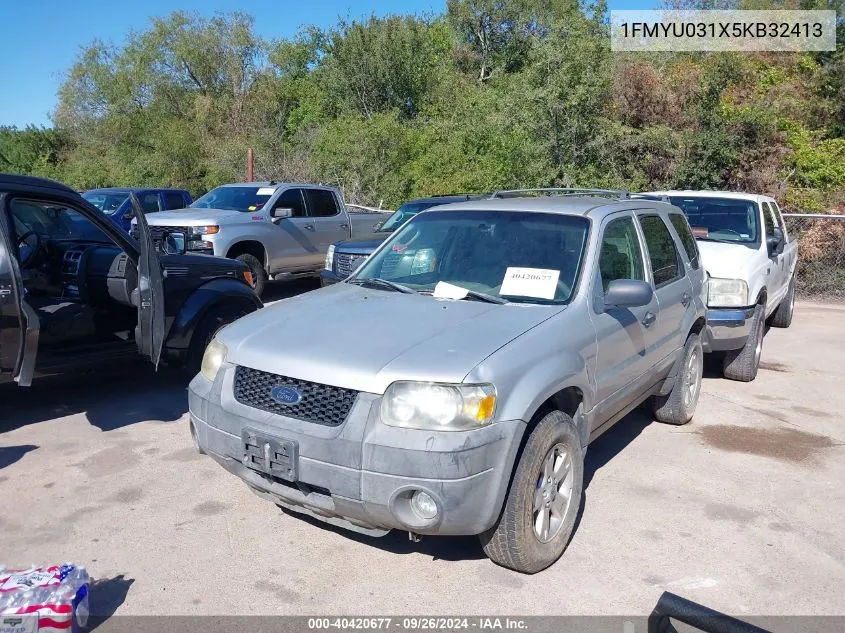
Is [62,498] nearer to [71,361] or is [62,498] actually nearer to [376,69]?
[71,361]

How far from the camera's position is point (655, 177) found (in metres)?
17.7

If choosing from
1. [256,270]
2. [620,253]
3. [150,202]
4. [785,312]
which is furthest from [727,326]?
[150,202]

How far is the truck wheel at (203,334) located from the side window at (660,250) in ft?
12.2

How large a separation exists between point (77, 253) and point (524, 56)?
32.2 meters

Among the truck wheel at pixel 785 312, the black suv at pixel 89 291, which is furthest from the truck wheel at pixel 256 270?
the truck wheel at pixel 785 312

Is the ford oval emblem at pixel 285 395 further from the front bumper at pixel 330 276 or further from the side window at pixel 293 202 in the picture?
the side window at pixel 293 202

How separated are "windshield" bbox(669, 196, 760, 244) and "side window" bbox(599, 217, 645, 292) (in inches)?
145

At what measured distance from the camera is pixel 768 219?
29.7ft

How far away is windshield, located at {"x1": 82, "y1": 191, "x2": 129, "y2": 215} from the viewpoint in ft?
47.6

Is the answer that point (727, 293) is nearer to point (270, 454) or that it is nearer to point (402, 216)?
point (270, 454)

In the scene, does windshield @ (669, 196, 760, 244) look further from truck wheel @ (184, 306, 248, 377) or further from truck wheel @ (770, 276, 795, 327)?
truck wheel @ (184, 306, 248, 377)

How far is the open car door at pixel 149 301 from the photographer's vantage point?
545 cm

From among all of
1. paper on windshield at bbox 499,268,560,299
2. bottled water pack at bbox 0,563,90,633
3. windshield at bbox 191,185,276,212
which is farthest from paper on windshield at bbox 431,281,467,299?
windshield at bbox 191,185,276,212

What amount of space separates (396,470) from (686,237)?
401 centimetres
